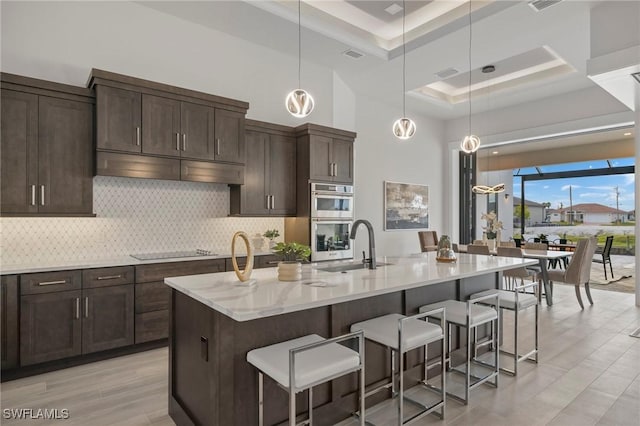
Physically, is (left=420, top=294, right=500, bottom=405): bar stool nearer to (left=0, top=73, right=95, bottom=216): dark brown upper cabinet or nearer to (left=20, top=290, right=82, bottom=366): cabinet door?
(left=20, top=290, right=82, bottom=366): cabinet door

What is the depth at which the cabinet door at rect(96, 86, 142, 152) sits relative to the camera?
355 centimetres

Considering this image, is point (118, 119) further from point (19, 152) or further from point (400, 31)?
point (400, 31)

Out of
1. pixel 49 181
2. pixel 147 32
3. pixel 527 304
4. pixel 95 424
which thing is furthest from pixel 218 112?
pixel 527 304

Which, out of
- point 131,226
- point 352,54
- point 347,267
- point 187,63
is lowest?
point 347,267

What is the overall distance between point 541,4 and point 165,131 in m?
4.22

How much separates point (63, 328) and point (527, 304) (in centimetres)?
416

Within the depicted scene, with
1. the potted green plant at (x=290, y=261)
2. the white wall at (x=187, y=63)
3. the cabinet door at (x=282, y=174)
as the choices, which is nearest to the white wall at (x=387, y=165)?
the white wall at (x=187, y=63)

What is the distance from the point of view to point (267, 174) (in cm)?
494

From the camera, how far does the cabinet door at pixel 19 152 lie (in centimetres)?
321

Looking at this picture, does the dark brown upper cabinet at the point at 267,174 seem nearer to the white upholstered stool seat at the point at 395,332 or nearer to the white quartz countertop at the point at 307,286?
the white quartz countertop at the point at 307,286

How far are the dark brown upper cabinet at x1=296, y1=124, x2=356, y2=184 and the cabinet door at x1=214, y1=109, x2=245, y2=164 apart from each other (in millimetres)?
953

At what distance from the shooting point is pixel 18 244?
3.50m

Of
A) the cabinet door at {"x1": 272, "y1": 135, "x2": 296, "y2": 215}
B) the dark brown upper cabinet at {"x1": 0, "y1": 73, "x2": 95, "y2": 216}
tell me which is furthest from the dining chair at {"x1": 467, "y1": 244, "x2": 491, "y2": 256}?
the dark brown upper cabinet at {"x1": 0, "y1": 73, "x2": 95, "y2": 216}

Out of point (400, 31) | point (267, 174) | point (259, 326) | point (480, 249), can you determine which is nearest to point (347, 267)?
point (259, 326)
